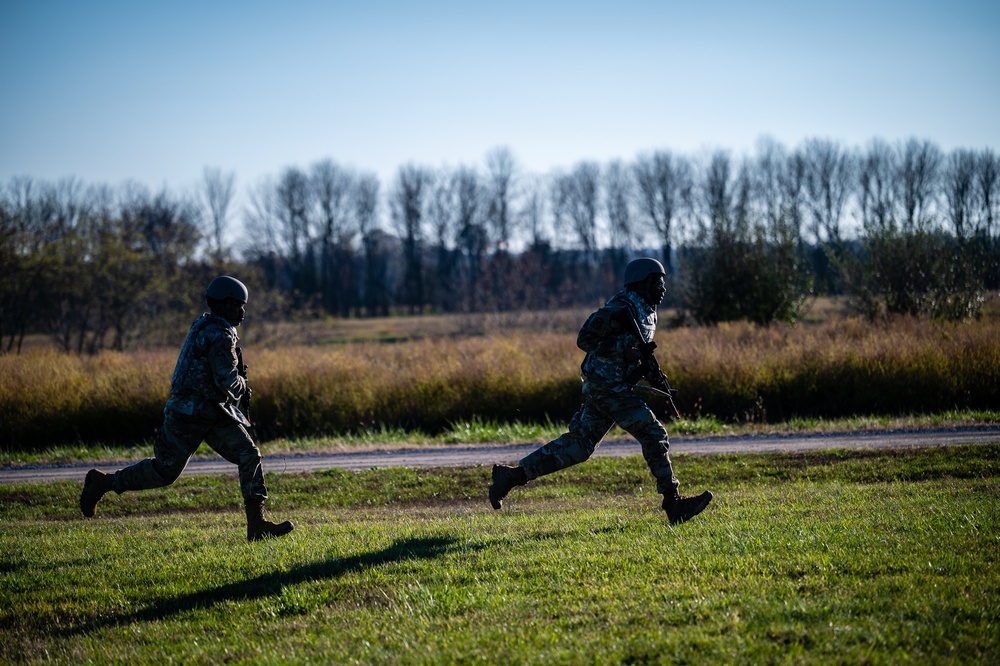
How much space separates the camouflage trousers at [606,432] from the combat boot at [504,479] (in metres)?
0.08

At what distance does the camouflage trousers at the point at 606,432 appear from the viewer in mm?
7145

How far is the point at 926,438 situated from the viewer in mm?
12617

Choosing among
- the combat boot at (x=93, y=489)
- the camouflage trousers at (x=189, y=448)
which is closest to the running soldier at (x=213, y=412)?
the camouflage trousers at (x=189, y=448)

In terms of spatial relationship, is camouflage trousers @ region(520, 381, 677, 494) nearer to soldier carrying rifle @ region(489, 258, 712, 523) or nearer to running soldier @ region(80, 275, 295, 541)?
soldier carrying rifle @ region(489, 258, 712, 523)

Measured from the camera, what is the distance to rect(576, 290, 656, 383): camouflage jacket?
23.6 feet

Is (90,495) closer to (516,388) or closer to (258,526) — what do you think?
(258,526)

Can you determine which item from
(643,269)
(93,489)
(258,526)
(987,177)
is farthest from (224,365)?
(987,177)

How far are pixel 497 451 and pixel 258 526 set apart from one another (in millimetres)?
6931

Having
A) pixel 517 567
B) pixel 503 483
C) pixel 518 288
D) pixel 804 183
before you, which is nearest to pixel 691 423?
pixel 503 483

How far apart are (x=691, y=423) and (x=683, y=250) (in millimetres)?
16201

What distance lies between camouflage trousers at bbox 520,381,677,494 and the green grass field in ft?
1.60

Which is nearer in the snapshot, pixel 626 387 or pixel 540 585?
pixel 540 585

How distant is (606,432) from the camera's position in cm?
739

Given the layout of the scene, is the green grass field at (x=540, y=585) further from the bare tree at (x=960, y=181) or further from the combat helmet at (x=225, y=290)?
the bare tree at (x=960, y=181)
